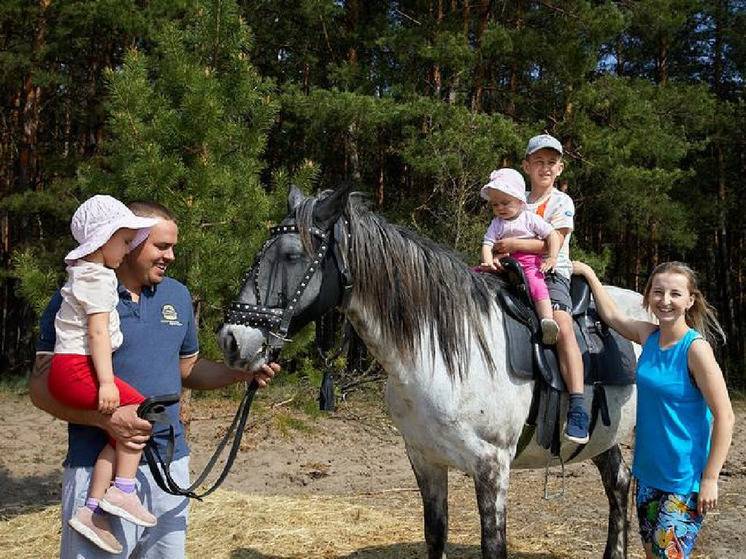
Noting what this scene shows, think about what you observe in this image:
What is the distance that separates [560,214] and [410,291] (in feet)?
3.17

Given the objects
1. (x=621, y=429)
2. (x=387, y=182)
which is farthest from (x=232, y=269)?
(x=387, y=182)

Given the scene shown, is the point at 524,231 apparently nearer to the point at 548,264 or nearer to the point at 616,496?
the point at 548,264

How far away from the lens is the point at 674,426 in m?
2.60

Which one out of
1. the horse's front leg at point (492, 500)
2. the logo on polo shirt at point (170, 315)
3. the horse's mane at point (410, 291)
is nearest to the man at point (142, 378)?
the logo on polo shirt at point (170, 315)

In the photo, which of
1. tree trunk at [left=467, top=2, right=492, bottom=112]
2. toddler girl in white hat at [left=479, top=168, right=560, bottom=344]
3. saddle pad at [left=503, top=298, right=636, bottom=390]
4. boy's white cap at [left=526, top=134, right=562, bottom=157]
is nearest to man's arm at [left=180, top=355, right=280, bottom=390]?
saddle pad at [left=503, top=298, right=636, bottom=390]

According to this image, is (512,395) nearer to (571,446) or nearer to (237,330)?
(571,446)

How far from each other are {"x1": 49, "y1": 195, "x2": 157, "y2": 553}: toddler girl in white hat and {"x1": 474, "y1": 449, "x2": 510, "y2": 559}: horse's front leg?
4.55ft

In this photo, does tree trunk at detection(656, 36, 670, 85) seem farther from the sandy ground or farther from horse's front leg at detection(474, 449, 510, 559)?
horse's front leg at detection(474, 449, 510, 559)

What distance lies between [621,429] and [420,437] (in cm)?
A: 141

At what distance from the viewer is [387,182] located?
1647cm

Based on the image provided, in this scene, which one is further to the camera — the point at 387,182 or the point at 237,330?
the point at 387,182

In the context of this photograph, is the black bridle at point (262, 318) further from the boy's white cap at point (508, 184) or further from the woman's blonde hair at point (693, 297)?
the woman's blonde hair at point (693, 297)

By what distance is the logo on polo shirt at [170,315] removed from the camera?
236 cm

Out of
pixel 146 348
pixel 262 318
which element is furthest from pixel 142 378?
pixel 262 318
